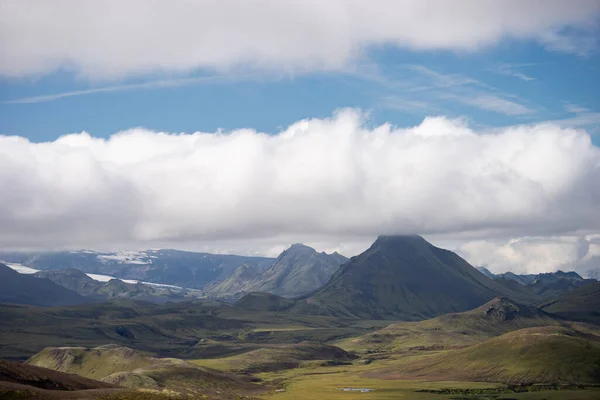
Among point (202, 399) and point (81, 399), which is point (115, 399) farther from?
point (202, 399)

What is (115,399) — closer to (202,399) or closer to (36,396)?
(36,396)

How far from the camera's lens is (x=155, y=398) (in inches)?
6683

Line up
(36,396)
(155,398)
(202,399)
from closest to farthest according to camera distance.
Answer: (36,396) < (155,398) < (202,399)

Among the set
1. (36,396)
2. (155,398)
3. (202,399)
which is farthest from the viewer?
(202,399)

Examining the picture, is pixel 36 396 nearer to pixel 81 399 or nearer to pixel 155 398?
pixel 81 399

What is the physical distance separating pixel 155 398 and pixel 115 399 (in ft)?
32.6

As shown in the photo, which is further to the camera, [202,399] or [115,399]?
[202,399]

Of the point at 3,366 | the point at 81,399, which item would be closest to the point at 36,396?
the point at 81,399

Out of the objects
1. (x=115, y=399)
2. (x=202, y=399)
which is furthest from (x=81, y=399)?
(x=202, y=399)

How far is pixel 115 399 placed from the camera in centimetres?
16512

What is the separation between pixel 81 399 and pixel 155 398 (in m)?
17.6

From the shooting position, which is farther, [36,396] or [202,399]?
[202,399]

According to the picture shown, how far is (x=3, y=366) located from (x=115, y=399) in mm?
54111

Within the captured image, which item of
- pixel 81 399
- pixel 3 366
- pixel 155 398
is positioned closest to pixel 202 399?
pixel 155 398
